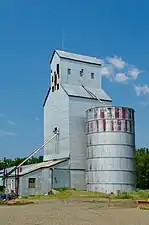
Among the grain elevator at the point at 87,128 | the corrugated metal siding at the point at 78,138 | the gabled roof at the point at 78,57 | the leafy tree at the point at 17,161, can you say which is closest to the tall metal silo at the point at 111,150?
the grain elevator at the point at 87,128

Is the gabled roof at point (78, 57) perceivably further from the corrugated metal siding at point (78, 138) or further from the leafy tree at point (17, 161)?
the leafy tree at point (17, 161)

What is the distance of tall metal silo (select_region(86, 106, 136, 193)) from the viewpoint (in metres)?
50.6

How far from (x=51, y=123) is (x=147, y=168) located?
73.7ft

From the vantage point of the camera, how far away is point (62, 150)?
55344 millimetres

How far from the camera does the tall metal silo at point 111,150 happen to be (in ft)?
166

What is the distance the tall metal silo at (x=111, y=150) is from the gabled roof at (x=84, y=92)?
502 centimetres

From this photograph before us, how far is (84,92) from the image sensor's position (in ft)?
191

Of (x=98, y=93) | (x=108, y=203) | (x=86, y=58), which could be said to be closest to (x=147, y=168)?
(x=98, y=93)

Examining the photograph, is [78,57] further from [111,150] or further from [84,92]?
[111,150]

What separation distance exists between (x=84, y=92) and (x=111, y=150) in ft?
37.8

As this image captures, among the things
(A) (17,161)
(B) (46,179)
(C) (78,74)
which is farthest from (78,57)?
(A) (17,161)

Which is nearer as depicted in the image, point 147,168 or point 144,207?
point 144,207

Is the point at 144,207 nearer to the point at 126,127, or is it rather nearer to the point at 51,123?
the point at 126,127

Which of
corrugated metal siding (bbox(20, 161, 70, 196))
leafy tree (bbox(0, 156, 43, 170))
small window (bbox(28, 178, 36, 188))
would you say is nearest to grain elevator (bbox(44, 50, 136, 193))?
corrugated metal siding (bbox(20, 161, 70, 196))
